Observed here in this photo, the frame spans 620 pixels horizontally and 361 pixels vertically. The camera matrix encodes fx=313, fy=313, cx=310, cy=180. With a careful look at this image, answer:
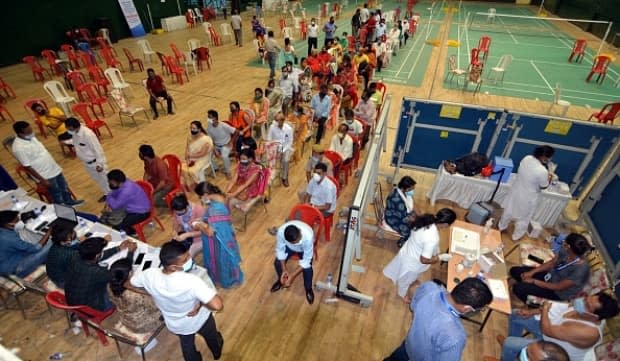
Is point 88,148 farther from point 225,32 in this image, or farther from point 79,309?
point 225,32

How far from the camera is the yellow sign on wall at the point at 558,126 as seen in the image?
5.55 m

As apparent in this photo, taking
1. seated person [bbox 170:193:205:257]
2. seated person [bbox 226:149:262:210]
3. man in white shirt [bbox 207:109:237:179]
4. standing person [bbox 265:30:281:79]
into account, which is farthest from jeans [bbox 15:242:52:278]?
standing person [bbox 265:30:281:79]

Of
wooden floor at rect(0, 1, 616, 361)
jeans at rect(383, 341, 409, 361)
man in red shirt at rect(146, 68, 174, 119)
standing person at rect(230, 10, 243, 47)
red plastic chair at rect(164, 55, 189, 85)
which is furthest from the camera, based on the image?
standing person at rect(230, 10, 243, 47)

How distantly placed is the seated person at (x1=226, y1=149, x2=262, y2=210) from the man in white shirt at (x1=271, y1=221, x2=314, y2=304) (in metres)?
1.48

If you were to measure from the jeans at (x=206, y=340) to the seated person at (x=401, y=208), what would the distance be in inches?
111

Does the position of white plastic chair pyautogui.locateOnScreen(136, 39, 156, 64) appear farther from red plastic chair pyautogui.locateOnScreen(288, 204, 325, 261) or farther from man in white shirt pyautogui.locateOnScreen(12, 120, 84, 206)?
red plastic chair pyautogui.locateOnScreen(288, 204, 325, 261)

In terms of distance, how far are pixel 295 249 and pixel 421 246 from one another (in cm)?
155

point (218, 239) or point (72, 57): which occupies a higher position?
point (218, 239)

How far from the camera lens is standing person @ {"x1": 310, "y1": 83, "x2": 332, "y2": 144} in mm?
7625

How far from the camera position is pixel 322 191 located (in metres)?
4.79

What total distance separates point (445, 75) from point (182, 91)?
1078 centimetres

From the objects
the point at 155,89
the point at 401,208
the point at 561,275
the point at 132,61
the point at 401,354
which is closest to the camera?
the point at 401,354

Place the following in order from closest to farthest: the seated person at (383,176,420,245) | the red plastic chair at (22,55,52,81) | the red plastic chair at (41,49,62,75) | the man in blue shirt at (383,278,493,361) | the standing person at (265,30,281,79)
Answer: the man in blue shirt at (383,278,493,361) < the seated person at (383,176,420,245) < the red plastic chair at (22,55,52,81) < the standing person at (265,30,281,79) < the red plastic chair at (41,49,62,75)

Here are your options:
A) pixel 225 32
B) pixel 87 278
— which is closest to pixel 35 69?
pixel 225 32
